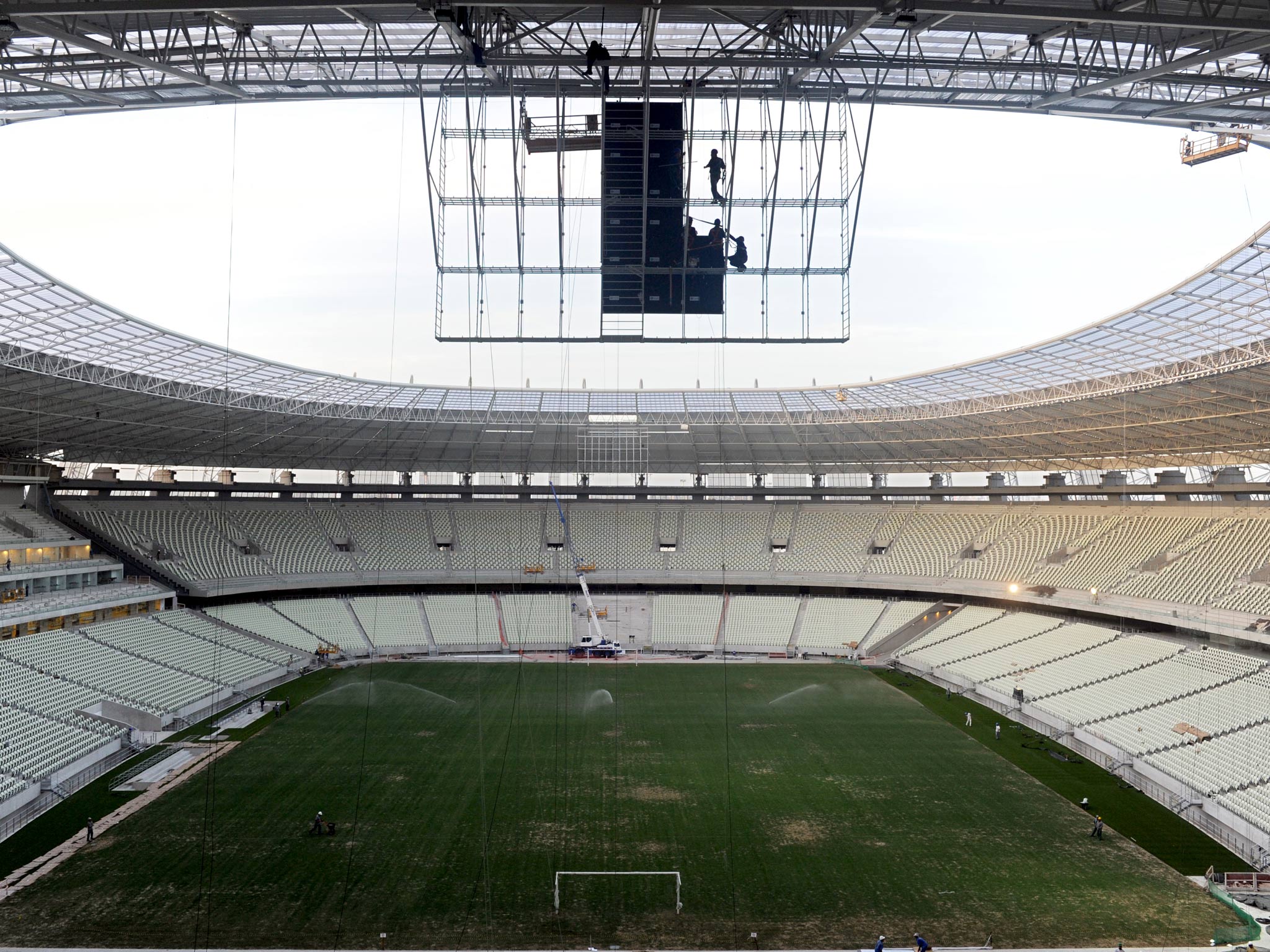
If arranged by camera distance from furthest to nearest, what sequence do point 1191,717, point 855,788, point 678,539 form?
point 678,539 < point 1191,717 < point 855,788

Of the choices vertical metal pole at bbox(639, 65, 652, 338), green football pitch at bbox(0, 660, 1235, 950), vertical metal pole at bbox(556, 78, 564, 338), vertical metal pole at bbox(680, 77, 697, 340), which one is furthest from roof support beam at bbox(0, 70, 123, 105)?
green football pitch at bbox(0, 660, 1235, 950)

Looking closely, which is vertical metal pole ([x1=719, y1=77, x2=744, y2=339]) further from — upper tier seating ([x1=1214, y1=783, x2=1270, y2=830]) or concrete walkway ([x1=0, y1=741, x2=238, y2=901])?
upper tier seating ([x1=1214, y1=783, x2=1270, y2=830])

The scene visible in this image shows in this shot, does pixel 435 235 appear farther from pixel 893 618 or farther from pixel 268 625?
pixel 893 618

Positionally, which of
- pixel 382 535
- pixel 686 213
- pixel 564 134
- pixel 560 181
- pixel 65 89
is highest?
pixel 65 89

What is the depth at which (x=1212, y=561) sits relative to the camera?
3684 cm

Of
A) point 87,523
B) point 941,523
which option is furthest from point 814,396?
point 87,523

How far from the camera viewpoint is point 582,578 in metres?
49.6

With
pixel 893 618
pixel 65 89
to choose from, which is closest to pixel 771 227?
pixel 65 89

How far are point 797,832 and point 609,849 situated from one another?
15.3 ft

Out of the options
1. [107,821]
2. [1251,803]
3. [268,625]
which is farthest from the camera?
[268,625]

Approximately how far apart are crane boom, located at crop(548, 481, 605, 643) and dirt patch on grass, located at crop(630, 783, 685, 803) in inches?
792

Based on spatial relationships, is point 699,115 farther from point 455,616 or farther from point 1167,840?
point 455,616

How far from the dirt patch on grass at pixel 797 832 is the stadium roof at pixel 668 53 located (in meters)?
16.0

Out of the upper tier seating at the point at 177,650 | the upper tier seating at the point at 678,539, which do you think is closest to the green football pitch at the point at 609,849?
the upper tier seating at the point at 177,650
